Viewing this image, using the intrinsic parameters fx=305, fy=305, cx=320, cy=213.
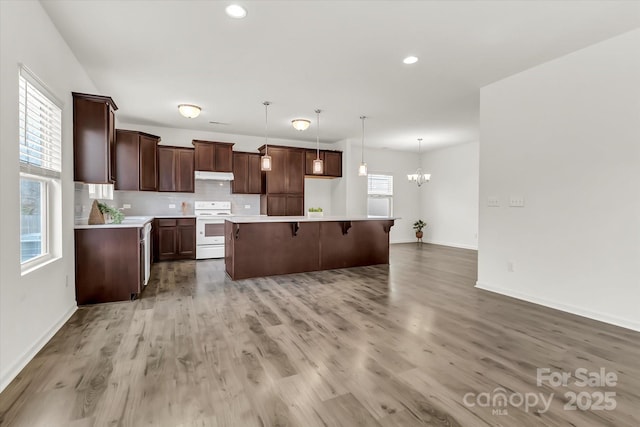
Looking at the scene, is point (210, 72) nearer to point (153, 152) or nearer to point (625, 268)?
point (153, 152)

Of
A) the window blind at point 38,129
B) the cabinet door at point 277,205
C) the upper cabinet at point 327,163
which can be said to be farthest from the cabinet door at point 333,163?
the window blind at point 38,129

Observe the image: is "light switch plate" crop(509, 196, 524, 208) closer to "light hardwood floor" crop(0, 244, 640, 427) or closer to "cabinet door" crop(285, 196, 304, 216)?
"light hardwood floor" crop(0, 244, 640, 427)

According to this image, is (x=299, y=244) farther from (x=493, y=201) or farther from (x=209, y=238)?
(x=493, y=201)

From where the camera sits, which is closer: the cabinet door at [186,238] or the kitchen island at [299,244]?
the kitchen island at [299,244]

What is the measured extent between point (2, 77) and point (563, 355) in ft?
14.4

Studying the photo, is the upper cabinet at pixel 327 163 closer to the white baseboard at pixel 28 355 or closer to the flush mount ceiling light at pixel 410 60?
the flush mount ceiling light at pixel 410 60

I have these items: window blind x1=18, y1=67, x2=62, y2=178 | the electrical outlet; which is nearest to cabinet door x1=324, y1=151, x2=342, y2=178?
the electrical outlet

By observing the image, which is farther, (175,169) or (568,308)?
(175,169)

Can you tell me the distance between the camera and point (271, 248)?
16.2ft

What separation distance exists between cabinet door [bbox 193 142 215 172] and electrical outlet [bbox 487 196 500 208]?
5.31 m

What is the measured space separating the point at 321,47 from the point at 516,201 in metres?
2.98

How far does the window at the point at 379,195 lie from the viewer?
8.86m

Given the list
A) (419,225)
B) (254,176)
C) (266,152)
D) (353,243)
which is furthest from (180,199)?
(419,225)

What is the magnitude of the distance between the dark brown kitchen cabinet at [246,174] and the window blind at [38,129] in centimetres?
401
